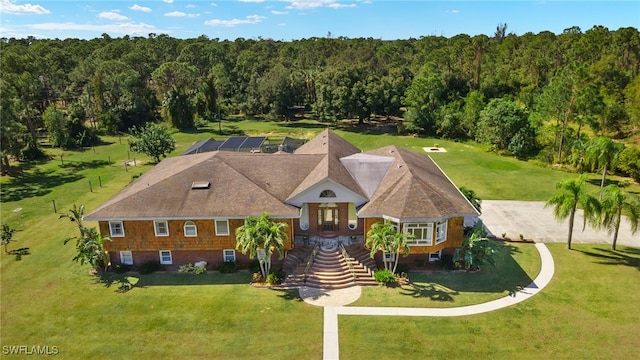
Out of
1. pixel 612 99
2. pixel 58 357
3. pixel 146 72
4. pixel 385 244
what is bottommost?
pixel 58 357

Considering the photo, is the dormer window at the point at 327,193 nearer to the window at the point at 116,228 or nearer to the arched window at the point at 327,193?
the arched window at the point at 327,193

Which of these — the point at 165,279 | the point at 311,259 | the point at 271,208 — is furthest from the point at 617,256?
the point at 165,279

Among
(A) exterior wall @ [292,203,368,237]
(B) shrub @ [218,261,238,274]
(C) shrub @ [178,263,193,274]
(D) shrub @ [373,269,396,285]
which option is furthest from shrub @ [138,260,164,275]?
(D) shrub @ [373,269,396,285]

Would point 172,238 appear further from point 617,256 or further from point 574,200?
point 617,256

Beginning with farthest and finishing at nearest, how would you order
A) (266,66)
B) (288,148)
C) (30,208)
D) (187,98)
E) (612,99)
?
(266,66), (187,98), (612,99), (288,148), (30,208)

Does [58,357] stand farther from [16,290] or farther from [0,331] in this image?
[16,290]

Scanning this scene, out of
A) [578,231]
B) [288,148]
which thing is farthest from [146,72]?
[578,231]

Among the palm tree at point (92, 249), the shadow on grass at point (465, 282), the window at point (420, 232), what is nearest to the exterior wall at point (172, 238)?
the palm tree at point (92, 249)
